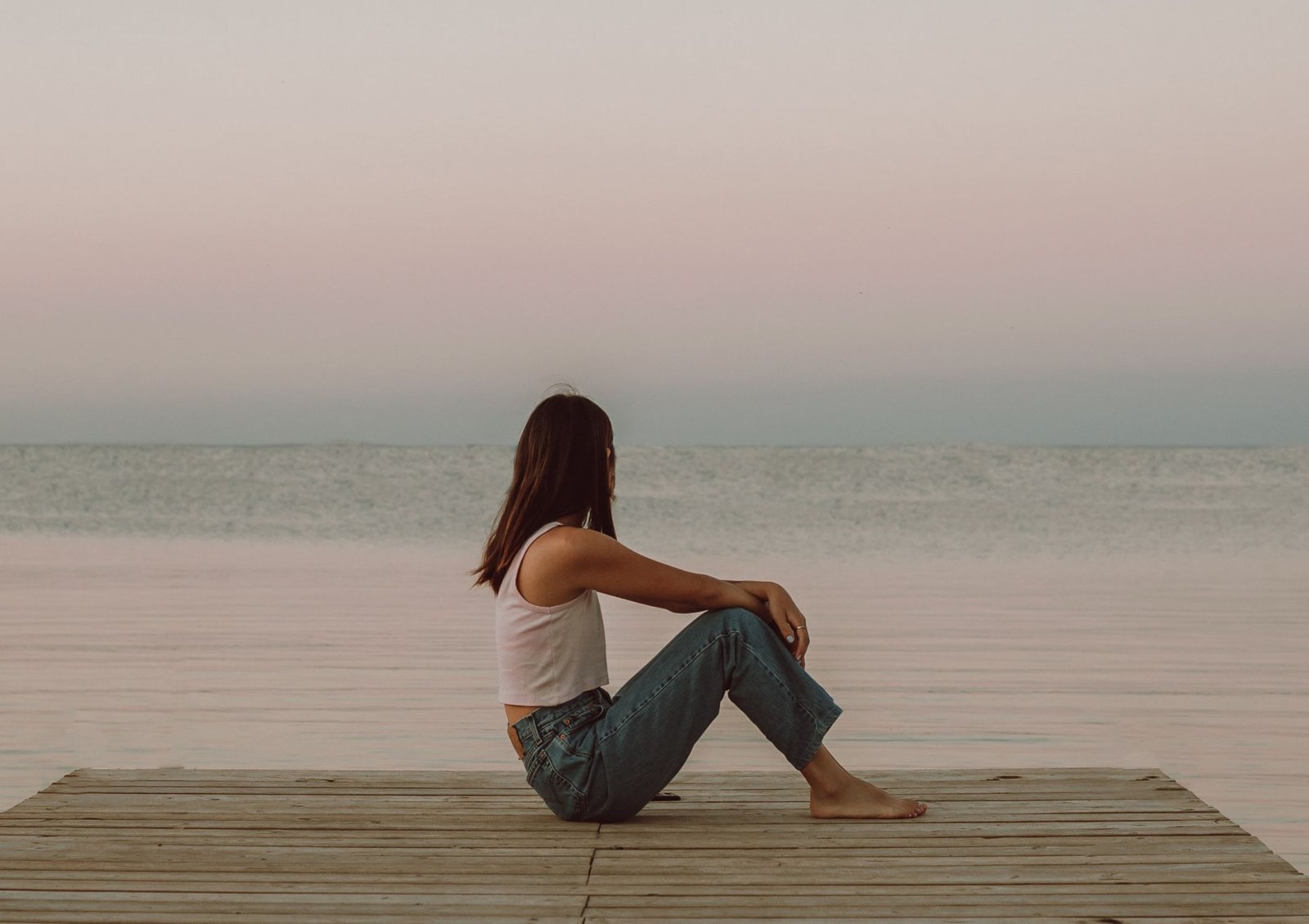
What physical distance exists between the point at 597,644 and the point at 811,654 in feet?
12.7

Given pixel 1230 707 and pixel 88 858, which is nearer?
pixel 88 858

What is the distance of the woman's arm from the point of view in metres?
3.30

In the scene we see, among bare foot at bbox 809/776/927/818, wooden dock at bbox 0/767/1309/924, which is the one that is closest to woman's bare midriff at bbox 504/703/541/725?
wooden dock at bbox 0/767/1309/924

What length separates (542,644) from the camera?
3.39 metres

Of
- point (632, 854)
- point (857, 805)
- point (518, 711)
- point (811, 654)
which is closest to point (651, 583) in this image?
point (518, 711)

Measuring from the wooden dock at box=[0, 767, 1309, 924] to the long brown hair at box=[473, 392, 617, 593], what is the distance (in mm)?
701

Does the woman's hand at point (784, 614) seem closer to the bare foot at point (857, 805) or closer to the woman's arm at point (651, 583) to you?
the woman's arm at point (651, 583)

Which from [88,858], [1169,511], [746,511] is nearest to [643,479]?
[746,511]

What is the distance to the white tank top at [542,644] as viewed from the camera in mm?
3373

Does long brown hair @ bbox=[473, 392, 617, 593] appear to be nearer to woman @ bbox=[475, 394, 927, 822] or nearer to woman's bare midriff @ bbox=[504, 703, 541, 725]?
woman @ bbox=[475, 394, 927, 822]

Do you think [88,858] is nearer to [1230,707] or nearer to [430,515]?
[1230,707]

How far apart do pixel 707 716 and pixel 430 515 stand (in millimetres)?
17295

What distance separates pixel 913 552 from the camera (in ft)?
43.5

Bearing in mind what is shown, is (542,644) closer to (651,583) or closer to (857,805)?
(651,583)
